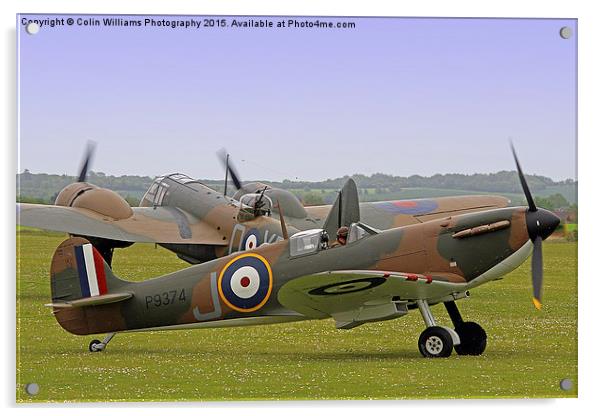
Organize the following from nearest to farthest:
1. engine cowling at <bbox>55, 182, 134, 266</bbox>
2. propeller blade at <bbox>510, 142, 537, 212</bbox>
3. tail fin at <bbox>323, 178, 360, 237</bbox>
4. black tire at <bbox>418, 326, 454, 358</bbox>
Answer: propeller blade at <bbox>510, 142, 537, 212</bbox> → black tire at <bbox>418, 326, 454, 358</bbox> → tail fin at <bbox>323, 178, 360, 237</bbox> → engine cowling at <bbox>55, 182, 134, 266</bbox>

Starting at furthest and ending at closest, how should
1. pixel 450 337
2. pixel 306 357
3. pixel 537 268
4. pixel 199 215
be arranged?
1. pixel 199 215
2. pixel 306 357
3. pixel 450 337
4. pixel 537 268

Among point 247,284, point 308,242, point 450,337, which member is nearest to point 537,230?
point 450,337

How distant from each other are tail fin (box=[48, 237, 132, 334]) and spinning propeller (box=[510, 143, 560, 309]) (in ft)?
13.6

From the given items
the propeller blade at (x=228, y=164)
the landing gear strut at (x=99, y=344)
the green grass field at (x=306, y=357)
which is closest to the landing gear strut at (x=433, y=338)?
the green grass field at (x=306, y=357)

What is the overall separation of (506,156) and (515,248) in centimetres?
96

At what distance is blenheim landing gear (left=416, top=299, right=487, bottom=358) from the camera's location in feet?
44.8

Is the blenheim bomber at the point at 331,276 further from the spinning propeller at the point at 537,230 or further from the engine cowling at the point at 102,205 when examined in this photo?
the engine cowling at the point at 102,205

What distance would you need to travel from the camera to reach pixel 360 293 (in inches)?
541

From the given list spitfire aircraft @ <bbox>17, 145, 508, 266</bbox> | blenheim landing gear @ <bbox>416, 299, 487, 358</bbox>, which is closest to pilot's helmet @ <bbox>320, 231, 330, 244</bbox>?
Answer: blenheim landing gear @ <bbox>416, 299, 487, 358</bbox>

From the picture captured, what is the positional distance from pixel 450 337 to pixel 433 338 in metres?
0.19

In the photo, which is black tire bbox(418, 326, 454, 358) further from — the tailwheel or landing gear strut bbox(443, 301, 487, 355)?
the tailwheel

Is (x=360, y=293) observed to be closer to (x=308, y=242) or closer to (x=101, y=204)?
(x=308, y=242)

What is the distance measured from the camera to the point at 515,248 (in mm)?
13469
